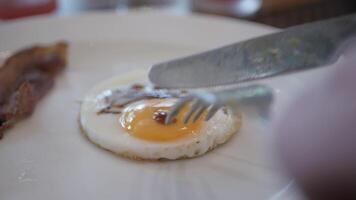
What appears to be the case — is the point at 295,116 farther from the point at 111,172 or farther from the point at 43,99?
the point at 43,99

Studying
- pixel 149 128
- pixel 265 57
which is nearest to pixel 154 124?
pixel 149 128

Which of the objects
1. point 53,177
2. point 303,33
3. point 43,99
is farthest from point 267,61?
point 43,99

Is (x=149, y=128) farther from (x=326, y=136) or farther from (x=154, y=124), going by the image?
(x=326, y=136)

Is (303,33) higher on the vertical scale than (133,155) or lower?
higher

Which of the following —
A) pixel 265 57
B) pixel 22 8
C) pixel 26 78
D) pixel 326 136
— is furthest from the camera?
pixel 22 8

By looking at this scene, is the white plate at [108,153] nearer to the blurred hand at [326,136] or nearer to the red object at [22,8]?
the red object at [22,8]

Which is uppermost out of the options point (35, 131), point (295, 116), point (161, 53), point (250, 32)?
point (295, 116)

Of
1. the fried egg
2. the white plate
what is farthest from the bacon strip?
the fried egg
